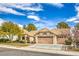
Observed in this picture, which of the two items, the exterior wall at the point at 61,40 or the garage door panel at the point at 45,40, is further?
the garage door panel at the point at 45,40

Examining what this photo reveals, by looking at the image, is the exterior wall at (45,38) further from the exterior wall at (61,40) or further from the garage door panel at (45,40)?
the exterior wall at (61,40)

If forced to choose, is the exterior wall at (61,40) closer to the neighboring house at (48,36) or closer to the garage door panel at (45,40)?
the neighboring house at (48,36)

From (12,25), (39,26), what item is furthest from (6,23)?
(39,26)

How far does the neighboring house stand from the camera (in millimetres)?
12250

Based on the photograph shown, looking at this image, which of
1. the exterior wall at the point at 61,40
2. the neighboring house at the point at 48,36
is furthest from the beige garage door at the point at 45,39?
the exterior wall at the point at 61,40

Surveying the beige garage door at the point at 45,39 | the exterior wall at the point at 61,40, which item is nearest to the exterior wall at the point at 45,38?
the beige garage door at the point at 45,39

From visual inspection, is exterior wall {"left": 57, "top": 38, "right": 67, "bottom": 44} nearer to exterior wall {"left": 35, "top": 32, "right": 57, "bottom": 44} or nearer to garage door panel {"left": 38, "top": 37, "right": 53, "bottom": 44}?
exterior wall {"left": 35, "top": 32, "right": 57, "bottom": 44}

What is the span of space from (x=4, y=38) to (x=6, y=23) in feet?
2.35

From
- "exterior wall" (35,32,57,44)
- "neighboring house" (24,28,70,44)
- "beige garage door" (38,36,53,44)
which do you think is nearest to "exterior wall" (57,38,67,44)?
"neighboring house" (24,28,70,44)

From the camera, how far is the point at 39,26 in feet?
40.2

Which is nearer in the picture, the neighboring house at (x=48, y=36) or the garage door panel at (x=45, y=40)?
the neighboring house at (x=48, y=36)

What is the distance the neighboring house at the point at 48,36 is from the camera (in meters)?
12.2

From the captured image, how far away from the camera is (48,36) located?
12.8 meters

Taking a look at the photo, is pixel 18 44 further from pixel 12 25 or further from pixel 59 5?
pixel 59 5
